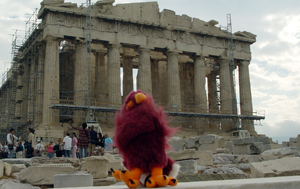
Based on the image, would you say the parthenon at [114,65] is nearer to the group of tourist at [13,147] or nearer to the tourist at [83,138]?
the group of tourist at [13,147]

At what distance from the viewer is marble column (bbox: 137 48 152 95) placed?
1123 inches

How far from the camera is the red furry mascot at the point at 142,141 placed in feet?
14.4

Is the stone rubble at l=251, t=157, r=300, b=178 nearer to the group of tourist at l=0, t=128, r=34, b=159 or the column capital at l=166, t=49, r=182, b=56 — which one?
the group of tourist at l=0, t=128, r=34, b=159

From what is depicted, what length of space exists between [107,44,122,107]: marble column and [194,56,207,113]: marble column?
7360 mm

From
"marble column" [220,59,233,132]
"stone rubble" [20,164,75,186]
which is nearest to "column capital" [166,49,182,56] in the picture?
"marble column" [220,59,233,132]

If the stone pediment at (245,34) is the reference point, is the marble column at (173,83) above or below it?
below

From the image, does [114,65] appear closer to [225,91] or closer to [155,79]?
[155,79]

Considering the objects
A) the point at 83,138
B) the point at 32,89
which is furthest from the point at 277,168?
the point at 32,89

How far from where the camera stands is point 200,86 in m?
31.4

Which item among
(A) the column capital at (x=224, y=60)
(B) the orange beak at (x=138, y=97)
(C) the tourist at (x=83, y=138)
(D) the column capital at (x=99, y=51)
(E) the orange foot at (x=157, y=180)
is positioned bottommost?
(E) the orange foot at (x=157, y=180)

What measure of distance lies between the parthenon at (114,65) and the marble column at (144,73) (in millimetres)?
79

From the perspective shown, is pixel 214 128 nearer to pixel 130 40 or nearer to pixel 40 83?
pixel 130 40

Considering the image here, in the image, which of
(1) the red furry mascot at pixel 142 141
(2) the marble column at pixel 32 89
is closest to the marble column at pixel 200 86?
(2) the marble column at pixel 32 89

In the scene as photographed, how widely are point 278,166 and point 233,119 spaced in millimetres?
24017
